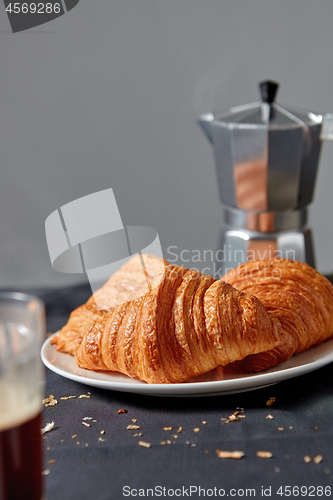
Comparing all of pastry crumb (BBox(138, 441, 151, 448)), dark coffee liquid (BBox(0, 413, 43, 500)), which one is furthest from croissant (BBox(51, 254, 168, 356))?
dark coffee liquid (BBox(0, 413, 43, 500))

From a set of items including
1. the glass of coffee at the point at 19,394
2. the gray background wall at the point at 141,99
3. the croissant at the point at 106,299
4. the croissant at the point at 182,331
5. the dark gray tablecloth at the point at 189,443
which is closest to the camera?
the glass of coffee at the point at 19,394

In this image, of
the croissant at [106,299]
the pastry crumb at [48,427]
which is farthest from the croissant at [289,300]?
the pastry crumb at [48,427]

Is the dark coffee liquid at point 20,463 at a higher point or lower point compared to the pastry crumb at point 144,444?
higher

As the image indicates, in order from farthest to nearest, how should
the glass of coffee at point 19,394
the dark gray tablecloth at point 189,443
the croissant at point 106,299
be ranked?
the croissant at point 106,299
the dark gray tablecloth at point 189,443
the glass of coffee at point 19,394

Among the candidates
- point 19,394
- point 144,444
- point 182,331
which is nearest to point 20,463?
point 19,394

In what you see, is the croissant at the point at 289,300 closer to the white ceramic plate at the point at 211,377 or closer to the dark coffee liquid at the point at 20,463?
the white ceramic plate at the point at 211,377

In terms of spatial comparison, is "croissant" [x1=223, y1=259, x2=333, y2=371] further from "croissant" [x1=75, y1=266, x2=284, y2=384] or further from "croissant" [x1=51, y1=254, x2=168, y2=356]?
"croissant" [x1=51, y1=254, x2=168, y2=356]

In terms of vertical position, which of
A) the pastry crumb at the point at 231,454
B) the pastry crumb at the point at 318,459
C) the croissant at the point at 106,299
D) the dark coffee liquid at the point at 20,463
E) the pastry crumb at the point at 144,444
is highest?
the dark coffee liquid at the point at 20,463

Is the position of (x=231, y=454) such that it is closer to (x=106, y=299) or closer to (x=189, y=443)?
(x=189, y=443)
